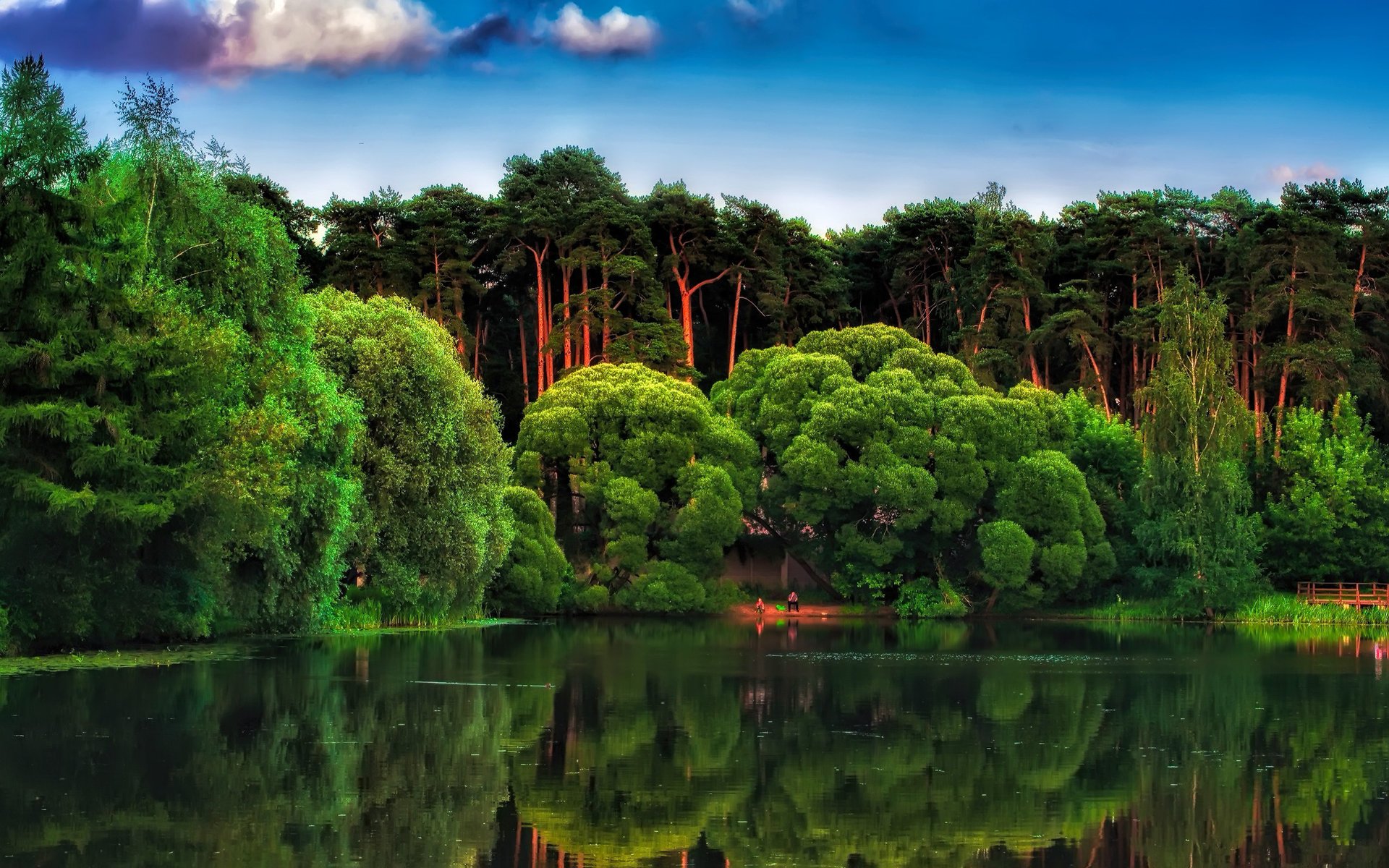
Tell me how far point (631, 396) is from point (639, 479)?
3.67 m

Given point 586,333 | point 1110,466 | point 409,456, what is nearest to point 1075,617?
point 1110,466

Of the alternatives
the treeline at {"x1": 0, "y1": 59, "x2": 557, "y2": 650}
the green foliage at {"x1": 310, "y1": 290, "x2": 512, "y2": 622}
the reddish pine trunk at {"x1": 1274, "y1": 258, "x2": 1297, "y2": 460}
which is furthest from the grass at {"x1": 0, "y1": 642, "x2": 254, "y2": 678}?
the reddish pine trunk at {"x1": 1274, "y1": 258, "x2": 1297, "y2": 460}

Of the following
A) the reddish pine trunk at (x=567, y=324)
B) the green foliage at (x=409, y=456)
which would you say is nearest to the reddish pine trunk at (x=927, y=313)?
the reddish pine trunk at (x=567, y=324)

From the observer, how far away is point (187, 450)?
35000 millimetres

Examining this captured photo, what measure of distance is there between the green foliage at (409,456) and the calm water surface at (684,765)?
12.5 m

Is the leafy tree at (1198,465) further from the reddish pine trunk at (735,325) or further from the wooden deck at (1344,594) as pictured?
the reddish pine trunk at (735,325)

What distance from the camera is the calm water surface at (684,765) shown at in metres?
14.3

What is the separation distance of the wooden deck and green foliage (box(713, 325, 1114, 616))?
889cm

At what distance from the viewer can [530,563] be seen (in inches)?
2402

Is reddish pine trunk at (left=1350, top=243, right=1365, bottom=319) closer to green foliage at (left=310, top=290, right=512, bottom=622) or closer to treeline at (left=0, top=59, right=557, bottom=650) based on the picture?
green foliage at (left=310, top=290, right=512, bottom=622)

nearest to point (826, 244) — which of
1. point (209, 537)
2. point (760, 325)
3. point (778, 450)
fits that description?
point (760, 325)

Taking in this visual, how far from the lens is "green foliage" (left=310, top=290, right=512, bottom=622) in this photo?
158 feet

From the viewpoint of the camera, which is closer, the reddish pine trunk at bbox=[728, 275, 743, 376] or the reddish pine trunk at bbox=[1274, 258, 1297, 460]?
the reddish pine trunk at bbox=[1274, 258, 1297, 460]

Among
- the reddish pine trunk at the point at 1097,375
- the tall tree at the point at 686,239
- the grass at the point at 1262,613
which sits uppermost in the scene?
the tall tree at the point at 686,239
